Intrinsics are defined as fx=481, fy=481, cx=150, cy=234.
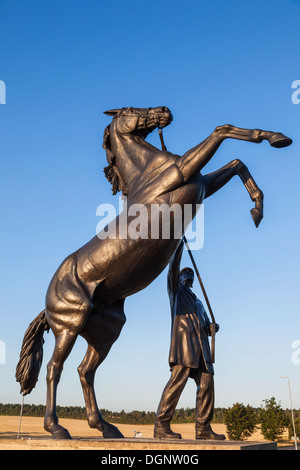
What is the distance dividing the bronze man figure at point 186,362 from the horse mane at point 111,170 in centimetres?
113

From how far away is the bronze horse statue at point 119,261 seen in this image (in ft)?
16.9

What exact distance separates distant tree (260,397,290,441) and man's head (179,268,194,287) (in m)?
45.5

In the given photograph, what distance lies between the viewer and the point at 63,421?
47.8 metres

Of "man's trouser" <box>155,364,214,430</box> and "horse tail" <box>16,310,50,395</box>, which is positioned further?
"horse tail" <box>16,310,50,395</box>

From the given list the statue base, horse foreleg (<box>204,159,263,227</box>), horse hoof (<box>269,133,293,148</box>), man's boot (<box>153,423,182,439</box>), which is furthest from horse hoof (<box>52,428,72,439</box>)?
horse hoof (<box>269,133,293,148</box>)

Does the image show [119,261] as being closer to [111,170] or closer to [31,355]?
[111,170]

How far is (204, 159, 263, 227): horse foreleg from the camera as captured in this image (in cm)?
559

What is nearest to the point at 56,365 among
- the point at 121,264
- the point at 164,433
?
the point at 121,264

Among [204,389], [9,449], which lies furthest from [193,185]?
[9,449]

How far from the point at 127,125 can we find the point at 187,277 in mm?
2239

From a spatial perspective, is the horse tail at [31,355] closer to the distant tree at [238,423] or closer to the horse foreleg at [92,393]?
the horse foreleg at [92,393]

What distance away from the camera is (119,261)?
5203mm

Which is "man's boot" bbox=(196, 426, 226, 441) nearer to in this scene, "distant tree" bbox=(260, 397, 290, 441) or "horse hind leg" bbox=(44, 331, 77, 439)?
"horse hind leg" bbox=(44, 331, 77, 439)
